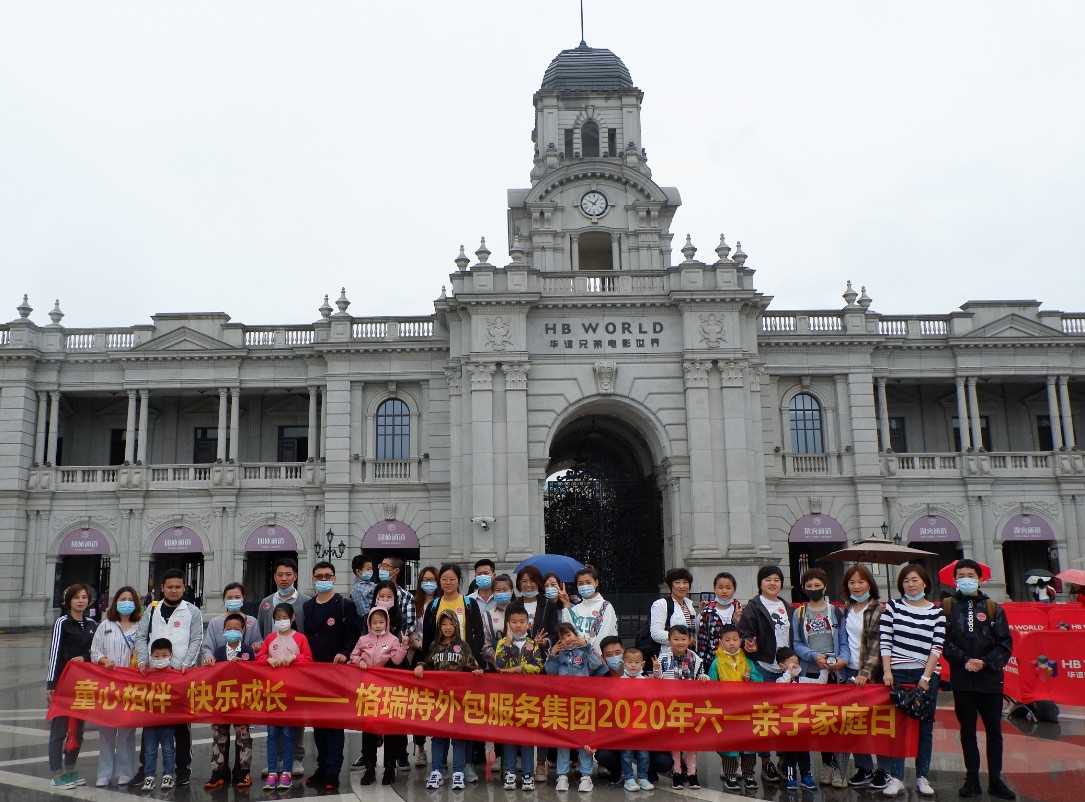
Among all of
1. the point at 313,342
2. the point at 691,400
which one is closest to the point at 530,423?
the point at 691,400

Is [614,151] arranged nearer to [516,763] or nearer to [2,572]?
[2,572]

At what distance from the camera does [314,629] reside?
34.7ft

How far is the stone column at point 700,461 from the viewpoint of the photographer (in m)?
30.8

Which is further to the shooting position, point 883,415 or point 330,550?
point 883,415

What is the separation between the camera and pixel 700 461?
3147cm

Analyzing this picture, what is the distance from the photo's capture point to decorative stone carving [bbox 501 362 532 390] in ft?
105

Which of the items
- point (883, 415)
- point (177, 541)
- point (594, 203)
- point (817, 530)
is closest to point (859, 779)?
point (817, 530)

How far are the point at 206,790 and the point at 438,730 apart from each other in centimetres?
256

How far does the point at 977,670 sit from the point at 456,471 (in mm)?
24671

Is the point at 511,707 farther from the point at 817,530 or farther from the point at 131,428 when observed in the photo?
the point at 131,428

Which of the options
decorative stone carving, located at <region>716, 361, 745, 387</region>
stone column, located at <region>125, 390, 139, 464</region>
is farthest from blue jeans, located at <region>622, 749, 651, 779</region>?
stone column, located at <region>125, 390, 139, 464</region>

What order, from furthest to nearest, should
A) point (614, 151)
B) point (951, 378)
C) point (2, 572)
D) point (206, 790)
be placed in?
point (614, 151), point (951, 378), point (2, 572), point (206, 790)

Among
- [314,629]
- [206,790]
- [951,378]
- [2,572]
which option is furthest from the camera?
Result: [951,378]

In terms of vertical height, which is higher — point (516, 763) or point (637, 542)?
point (637, 542)
